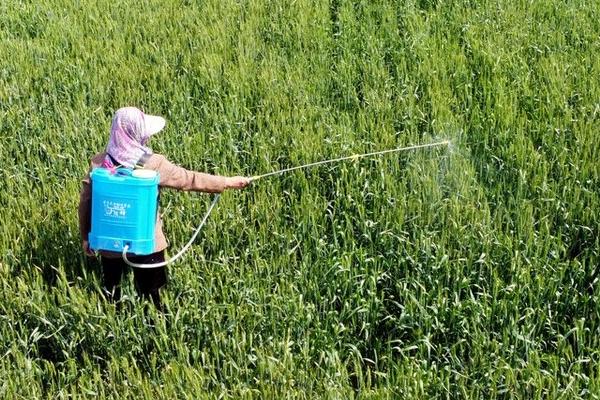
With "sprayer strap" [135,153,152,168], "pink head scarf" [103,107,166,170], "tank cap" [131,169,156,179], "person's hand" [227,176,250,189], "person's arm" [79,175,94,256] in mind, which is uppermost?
"pink head scarf" [103,107,166,170]

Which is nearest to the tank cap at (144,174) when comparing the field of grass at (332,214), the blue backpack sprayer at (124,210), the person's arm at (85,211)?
the blue backpack sprayer at (124,210)

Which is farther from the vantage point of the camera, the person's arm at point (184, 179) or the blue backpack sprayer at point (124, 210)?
the person's arm at point (184, 179)

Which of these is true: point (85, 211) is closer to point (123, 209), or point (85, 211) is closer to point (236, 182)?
point (123, 209)

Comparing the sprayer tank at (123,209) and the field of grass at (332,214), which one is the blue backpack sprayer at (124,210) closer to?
the sprayer tank at (123,209)

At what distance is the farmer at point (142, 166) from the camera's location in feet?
9.53

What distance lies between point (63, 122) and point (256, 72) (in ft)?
4.03

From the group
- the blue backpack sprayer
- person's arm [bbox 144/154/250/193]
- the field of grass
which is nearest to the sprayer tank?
the blue backpack sprayer

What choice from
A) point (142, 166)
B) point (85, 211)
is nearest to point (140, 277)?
point (85, 211)

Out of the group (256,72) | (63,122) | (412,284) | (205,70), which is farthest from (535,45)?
(63,122)

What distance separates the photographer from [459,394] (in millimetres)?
2627

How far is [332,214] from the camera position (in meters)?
3.53

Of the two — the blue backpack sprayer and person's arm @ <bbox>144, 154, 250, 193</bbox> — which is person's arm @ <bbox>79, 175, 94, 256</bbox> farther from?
person's arm @ <bbox>144, 154, 250, 193</bbox>

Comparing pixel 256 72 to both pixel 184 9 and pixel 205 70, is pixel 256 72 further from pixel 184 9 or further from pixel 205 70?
pixel 184 9

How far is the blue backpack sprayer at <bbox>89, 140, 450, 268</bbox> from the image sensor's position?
9.22ft
